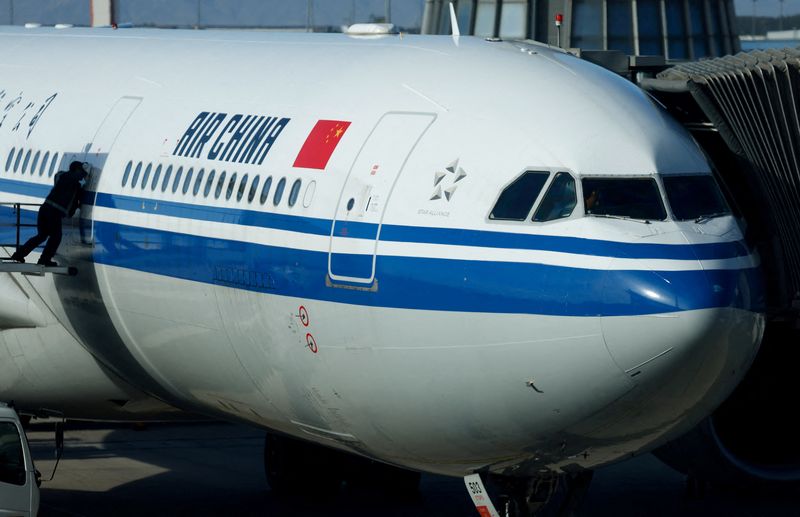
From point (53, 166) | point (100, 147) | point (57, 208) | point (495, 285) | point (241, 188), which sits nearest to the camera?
point (495, 285)

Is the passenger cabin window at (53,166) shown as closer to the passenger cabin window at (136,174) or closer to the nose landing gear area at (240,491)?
the passenger cabin window at (136,174)

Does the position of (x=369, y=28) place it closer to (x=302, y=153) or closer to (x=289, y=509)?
(x=302, y=153)

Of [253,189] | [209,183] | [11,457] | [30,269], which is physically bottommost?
[11,457]

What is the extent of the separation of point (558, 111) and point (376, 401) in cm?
270

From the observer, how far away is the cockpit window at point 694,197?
40.2 feet

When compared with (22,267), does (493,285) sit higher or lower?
higher

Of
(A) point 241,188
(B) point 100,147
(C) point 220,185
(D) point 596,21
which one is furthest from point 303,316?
(D) point 596,21

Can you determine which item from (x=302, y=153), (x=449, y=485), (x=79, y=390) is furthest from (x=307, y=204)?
(x=449, y=485)

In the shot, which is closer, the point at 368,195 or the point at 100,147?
the point at 368,195

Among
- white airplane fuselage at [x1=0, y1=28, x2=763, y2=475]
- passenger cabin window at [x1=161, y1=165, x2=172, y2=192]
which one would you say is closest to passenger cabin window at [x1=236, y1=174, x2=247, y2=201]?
white airplane fuselage at [x1=0, y1=28, x2=763, y2=475]

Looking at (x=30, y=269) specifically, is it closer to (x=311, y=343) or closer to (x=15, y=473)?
(x=15, y=473)

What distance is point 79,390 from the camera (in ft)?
56.6

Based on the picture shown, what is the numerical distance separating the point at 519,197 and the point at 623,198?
78 centimetres

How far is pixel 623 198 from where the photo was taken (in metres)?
12.1
